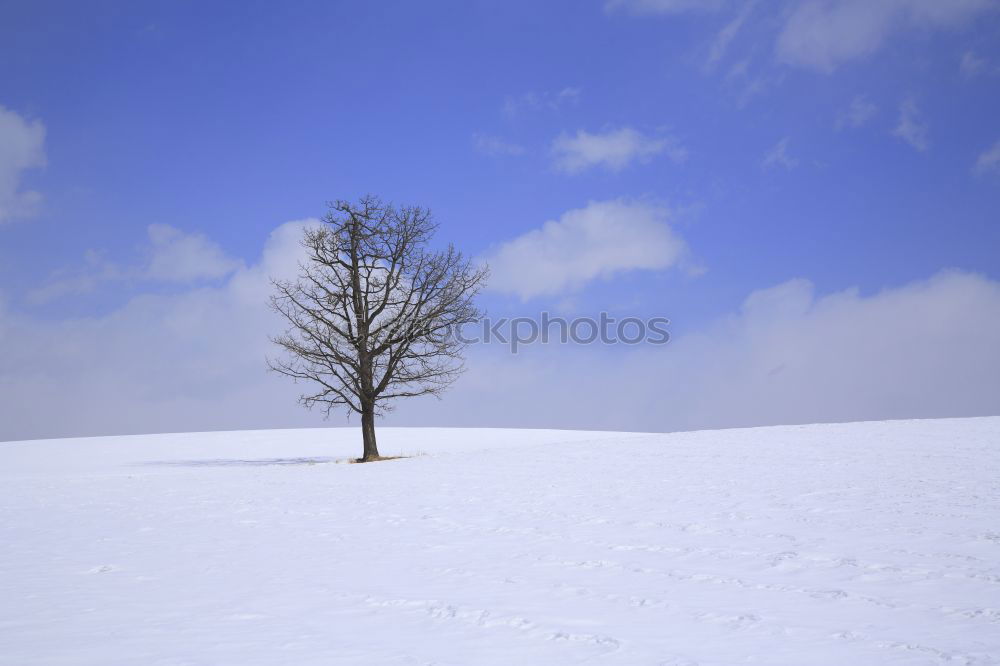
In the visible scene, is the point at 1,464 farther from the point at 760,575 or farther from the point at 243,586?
the point at 760,575

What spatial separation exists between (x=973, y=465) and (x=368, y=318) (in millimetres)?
17227

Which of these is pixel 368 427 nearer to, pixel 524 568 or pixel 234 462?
pixel 234 462

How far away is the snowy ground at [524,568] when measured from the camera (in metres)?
5.11

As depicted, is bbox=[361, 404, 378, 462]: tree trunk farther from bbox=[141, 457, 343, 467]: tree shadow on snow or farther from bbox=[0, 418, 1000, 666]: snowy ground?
bbox=[0, 418, 1000, 666]: snowy ground

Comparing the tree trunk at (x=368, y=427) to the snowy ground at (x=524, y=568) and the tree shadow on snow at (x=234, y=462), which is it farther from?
the snowy ground at (x=524, y=568)

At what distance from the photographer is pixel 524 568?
7.42 meters

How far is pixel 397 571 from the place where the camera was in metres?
7.45

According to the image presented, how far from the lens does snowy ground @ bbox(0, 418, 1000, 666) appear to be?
5113 mm

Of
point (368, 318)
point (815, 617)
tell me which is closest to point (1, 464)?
point (368, 318)

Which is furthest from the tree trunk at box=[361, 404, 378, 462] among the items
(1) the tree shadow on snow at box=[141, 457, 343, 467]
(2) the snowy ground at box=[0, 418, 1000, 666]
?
(2) the snowy ground at box=[0, 418, 1000, 666]

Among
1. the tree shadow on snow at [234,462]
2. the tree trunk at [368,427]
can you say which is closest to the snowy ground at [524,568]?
the tree trunk at [368,427]

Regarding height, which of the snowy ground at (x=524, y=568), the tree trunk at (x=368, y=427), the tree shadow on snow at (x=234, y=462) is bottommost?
the snowy ground at (x=524, y=568)

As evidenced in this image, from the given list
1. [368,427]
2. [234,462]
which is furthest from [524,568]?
[234,462]

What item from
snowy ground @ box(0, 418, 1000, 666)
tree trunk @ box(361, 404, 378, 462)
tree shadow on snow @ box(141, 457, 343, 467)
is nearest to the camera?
snowy ground @ box(0, 418, 1000, 666)
